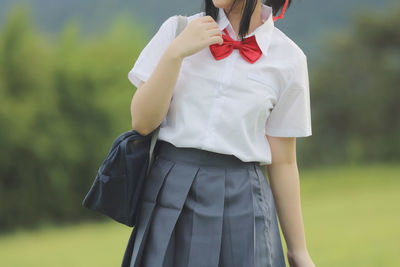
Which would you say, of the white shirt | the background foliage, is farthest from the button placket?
the background foliage

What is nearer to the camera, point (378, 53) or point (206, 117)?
point (206, 117)

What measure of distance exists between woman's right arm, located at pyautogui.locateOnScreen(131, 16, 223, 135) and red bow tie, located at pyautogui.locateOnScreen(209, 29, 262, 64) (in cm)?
6

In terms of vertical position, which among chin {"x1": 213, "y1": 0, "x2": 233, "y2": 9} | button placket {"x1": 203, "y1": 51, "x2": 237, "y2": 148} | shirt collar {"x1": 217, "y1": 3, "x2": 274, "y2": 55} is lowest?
button placket {"x1": 203, "y1": 51, "x2": 237, "y2": 148}

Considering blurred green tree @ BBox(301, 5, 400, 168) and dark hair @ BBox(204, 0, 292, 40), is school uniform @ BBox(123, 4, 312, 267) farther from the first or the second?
blurred green tree @ BBox(301, 5, 400, 168)

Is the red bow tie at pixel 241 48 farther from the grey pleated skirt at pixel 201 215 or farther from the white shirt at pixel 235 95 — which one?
the grey pleated skirt at pixel 201 215

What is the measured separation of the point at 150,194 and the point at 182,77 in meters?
0.33

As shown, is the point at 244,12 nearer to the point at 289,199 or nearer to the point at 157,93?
the point at 157,93

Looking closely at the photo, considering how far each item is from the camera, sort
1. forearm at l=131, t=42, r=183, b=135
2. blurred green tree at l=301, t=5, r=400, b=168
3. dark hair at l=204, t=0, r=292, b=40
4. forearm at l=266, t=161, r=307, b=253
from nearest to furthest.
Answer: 1. forearm at l=131, t=42, r=183, b=135
2. dark hair at l=204, t=0, r=292, b=40
3. forearm at l=266, t=161, r=307, b=253
4. blurred green tree at l=301, t=5, r=400, b=168

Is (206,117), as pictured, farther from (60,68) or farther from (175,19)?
(60,68)

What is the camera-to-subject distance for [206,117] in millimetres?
1425

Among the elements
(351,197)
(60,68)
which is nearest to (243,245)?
(351,197)

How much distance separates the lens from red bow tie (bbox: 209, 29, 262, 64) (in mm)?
1451

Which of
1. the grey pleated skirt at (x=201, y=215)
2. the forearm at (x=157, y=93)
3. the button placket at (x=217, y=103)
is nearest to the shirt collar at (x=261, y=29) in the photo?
the button placket at (x=217, y=103)

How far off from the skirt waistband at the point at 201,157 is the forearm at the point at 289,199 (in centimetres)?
13
